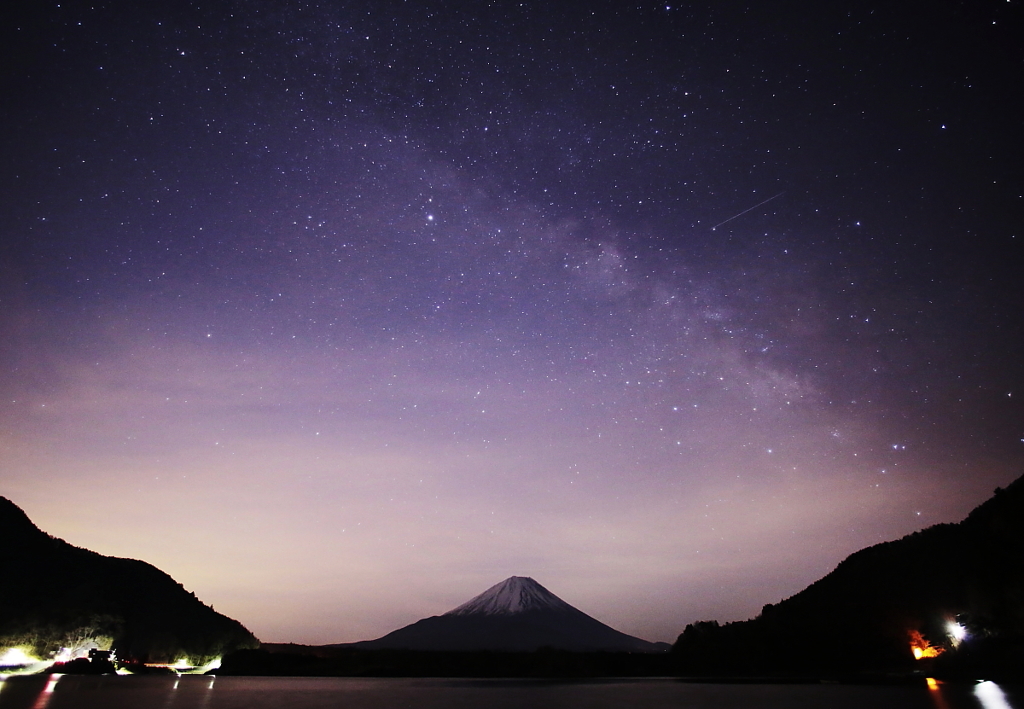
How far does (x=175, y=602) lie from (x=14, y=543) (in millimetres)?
27567

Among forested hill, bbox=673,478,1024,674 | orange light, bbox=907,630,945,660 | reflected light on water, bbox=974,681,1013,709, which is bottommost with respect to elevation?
reflected light on water, bbox=974,681,1013,709

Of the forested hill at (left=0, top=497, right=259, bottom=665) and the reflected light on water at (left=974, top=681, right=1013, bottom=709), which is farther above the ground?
the forested hill at (left=0, top=497, right=259, bottom=665)

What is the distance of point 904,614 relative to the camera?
5194 cm

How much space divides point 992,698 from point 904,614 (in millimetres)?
33383

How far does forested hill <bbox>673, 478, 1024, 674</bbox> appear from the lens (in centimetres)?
3009

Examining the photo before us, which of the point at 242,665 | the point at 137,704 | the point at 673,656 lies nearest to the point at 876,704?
the point at 137,704

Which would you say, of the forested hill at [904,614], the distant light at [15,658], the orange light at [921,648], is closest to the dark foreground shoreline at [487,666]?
the forested hill at [904,614]

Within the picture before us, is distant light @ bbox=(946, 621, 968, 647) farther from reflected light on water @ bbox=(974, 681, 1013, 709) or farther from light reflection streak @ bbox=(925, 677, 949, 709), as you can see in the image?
reflected light on water @ bbox=(974, 681, 1013, 709)

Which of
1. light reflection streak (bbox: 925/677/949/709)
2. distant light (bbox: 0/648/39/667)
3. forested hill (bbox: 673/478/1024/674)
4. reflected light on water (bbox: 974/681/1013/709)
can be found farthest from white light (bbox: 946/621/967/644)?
distant light (bbox: 0/648/39/667)

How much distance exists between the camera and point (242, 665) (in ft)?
351

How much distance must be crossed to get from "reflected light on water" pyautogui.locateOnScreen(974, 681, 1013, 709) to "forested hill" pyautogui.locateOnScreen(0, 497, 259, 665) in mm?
81124

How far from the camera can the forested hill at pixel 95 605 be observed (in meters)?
69.0

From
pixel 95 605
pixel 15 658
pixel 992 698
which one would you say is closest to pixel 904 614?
pixel 992 698

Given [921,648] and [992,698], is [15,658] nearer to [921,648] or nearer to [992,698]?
[992,698]
